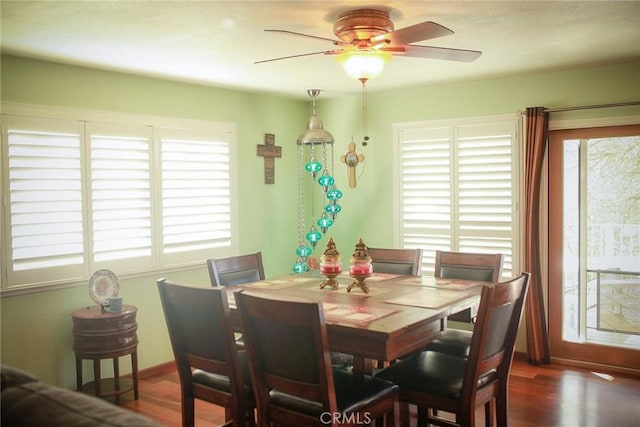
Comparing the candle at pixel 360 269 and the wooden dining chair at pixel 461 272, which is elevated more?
the candle at pixel 360 269

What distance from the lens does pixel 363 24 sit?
297 centimetres

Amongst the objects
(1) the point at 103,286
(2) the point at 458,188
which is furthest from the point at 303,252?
(1) the point at 103,286

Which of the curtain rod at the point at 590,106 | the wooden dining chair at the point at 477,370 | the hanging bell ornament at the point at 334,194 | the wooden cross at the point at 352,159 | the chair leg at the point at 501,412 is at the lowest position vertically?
the chair leg at the point at 501,412

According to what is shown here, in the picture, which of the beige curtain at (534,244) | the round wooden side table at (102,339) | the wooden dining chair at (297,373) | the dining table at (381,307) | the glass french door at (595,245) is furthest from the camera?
the beige curtain at (534,244)

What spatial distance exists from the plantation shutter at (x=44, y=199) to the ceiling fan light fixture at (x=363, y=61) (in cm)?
219

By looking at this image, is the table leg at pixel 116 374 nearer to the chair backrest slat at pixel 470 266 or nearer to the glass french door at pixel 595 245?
the chair backrest slat at pixel 470 266

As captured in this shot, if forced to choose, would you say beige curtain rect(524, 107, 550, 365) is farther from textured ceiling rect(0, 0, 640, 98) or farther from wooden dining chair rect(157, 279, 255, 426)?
wooden dining chair rect(157, 279, 255, 426)

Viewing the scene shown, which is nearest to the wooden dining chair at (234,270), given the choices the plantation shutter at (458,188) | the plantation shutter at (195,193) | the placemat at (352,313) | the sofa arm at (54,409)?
the placemat at (352,313)

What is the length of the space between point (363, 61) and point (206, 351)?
1.61 m

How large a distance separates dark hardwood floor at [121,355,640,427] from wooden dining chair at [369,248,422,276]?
3.35ft

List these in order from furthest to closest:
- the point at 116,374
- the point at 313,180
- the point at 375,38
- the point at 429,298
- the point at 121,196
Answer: the point at 313,180 < the point at 121,196 < the point at 116,374 < the point at 429,298 < the point at 375,38

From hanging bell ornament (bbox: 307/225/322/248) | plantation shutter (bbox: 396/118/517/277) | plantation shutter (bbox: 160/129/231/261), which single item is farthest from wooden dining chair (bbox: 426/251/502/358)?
plantation shutter (bbox: 160/129/231/261)

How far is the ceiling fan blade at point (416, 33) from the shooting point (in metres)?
2.56

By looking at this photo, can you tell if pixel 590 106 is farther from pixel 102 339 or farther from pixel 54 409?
pixel 54 409
